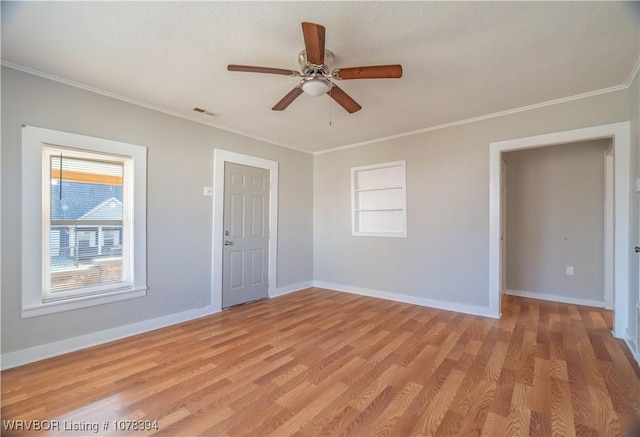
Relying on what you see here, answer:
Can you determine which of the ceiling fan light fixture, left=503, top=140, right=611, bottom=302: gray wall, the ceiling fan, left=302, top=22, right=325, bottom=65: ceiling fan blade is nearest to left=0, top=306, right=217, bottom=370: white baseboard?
the ceiling fan

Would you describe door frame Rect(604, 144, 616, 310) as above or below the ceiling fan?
below

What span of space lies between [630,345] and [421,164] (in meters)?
2.83

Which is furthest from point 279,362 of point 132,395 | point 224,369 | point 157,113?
point 157,113

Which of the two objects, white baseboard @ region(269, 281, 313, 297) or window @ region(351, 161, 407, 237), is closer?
window @ region(351, 161, 407, 237)

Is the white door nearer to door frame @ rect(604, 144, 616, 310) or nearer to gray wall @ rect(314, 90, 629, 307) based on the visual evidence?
gray wall @ rect(314, 90, 629, 307)

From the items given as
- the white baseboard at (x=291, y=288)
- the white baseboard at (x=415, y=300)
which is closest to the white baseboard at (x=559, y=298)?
the white baseboard at (x=415, y=300)

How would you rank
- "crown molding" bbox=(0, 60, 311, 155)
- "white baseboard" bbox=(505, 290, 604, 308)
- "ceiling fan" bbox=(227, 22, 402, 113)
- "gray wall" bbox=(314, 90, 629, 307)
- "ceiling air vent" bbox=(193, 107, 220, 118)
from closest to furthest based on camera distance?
"ceiling fan" bbox=(227, 22, 402, 113), "crown molding" bbox=(0, 60, 311, 155), "gray wall" bbox=(314, 90, 629, 307), "ceiling air vent" bbox=(193, 107, 220, 118), "white baseboard" bbox=(505, 290, 604, 308)

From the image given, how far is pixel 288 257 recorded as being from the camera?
4918mm

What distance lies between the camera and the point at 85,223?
9.27ft

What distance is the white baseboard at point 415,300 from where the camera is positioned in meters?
3.65

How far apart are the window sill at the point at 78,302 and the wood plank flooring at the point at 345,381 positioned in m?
0.43

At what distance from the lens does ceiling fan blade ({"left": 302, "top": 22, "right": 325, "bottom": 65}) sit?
63.6 inches

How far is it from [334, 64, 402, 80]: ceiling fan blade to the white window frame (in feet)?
8.09

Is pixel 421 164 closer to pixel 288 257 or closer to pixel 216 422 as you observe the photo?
pixel 288 257
